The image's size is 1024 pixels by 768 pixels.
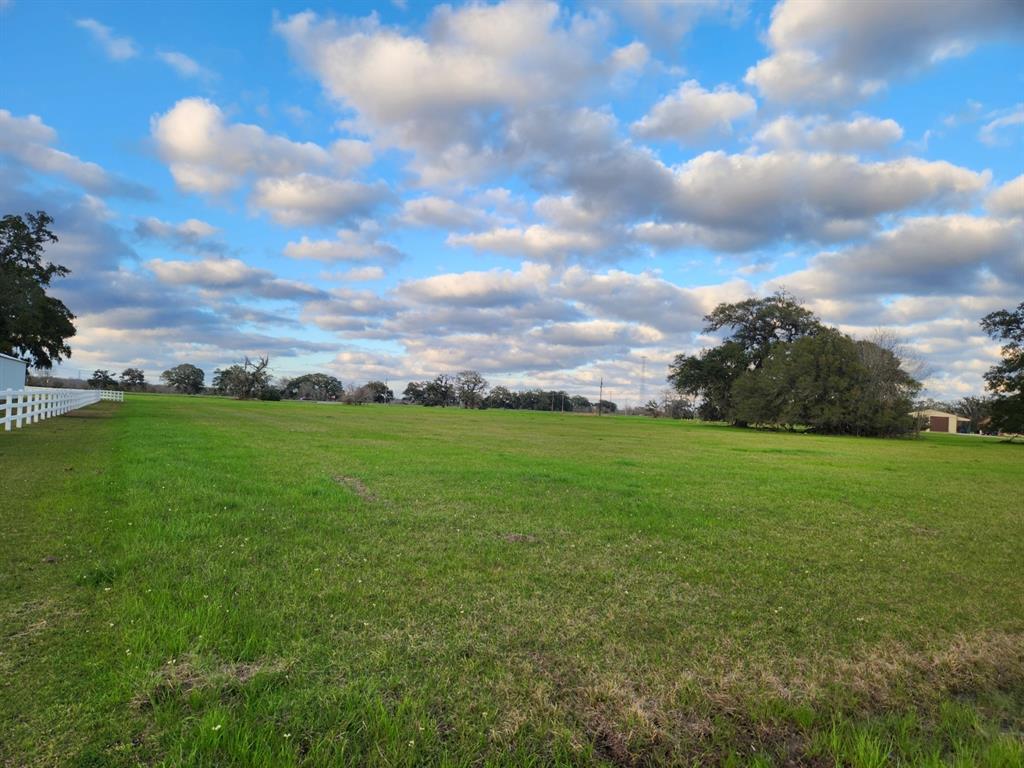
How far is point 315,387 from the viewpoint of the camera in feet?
545

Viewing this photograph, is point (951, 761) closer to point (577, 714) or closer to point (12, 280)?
point (577, 714)

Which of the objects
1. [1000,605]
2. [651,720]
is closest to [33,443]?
[651,720]

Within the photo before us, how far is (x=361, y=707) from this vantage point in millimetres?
3289

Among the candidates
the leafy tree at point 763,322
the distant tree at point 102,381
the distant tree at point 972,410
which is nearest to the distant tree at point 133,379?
the distant tree at point 102,381

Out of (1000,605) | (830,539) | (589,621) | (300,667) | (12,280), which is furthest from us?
(12,280)

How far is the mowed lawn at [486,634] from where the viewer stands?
10.3ft

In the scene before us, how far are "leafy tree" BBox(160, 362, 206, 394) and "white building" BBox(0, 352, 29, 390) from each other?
146 meters

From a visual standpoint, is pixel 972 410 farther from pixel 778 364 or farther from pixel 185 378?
pixel 185 378

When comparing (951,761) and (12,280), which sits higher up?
(12,280)

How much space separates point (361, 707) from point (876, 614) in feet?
16.2

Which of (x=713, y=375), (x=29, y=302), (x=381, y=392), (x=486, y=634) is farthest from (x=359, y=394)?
(x=486, y=634)

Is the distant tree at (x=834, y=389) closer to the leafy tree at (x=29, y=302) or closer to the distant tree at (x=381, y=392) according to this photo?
the leafy tree at (x=29, y=302)

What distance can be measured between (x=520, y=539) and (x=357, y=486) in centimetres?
492

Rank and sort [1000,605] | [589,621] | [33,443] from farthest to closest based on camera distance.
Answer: [33,443] → [1000,605] → [589,621]
